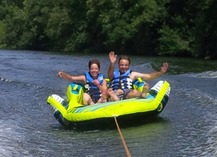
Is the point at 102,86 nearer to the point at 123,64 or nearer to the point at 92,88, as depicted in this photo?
the point at 92,88

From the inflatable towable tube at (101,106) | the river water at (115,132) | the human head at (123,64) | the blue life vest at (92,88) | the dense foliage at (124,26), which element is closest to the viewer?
the river water at (115,132)

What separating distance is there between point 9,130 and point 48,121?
1041mm

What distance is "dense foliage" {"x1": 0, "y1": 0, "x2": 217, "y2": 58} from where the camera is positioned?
22.9 metres

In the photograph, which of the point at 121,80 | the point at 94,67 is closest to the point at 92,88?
the point at 94,67

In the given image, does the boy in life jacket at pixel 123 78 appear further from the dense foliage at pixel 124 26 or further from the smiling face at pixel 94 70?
the dense foliage at pixel 124 26

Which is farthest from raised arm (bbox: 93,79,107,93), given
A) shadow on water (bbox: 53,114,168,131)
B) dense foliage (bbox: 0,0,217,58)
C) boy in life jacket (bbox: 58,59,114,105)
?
dense foliage (bbox: 0,0,217,58)

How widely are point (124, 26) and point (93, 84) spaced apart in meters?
20.2

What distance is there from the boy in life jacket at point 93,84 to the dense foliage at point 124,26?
1499 centimetres

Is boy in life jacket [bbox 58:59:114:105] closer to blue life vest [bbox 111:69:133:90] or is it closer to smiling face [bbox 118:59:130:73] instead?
blue life vest [bbox 111:69:133:90]

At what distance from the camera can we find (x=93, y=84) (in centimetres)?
763

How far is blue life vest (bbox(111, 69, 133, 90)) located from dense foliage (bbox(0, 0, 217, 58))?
48.1 feet

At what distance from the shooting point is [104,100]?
24.5 feet

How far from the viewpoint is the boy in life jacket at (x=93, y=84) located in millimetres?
7520

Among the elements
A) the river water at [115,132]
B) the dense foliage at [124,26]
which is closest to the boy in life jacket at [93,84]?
the river water at [115,132]
